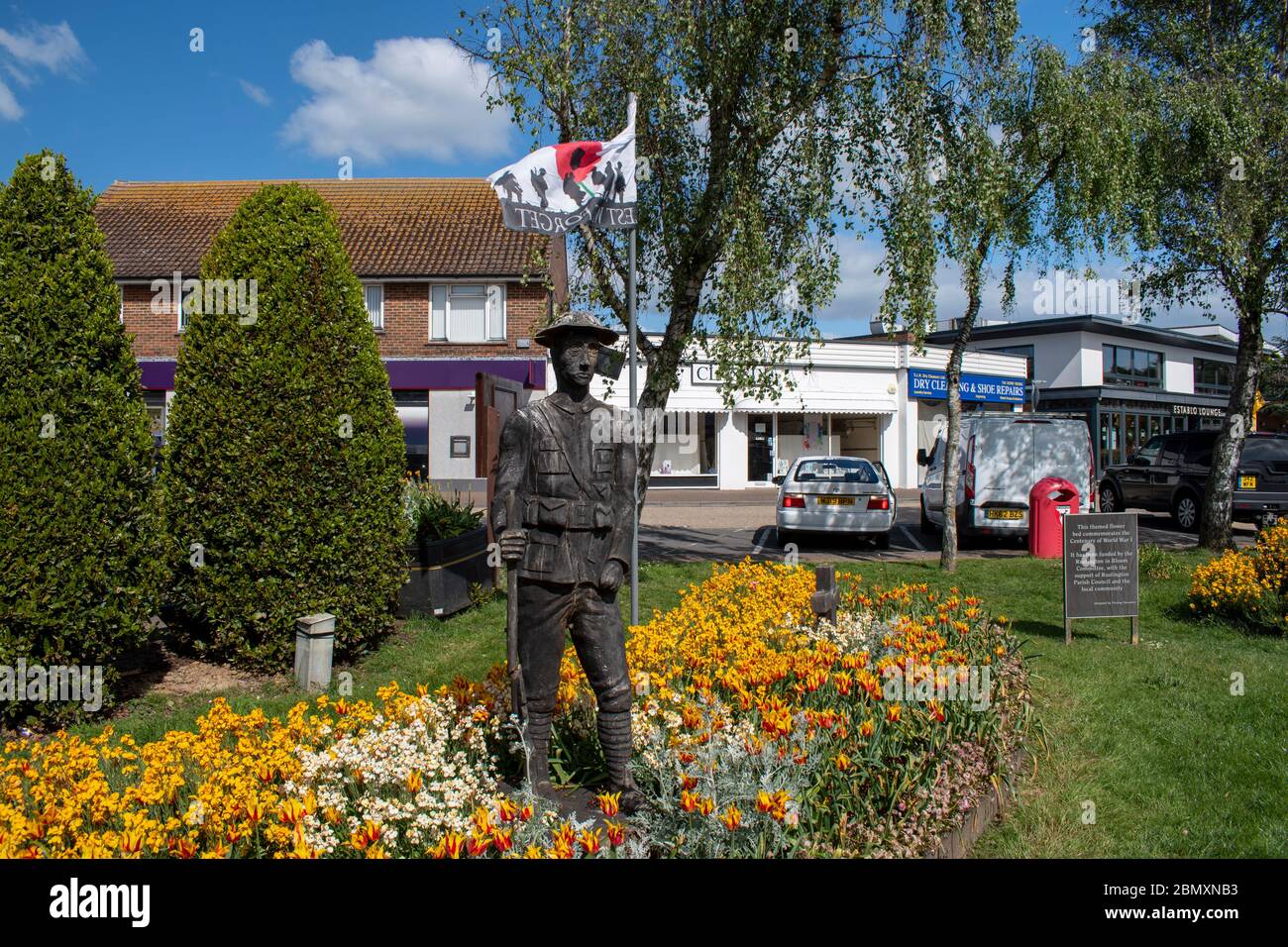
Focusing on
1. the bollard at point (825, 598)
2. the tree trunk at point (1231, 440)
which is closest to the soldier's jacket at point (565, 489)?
the bollard at point (825, 598)

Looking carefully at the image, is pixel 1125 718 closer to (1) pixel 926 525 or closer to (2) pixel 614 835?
(2) pixel 614 835

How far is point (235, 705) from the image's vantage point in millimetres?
6559

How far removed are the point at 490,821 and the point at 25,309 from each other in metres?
4.78

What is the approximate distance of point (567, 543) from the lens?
430 centimetres

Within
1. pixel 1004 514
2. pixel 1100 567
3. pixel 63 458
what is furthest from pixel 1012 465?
pixel 63 458

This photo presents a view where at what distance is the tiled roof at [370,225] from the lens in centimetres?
2550

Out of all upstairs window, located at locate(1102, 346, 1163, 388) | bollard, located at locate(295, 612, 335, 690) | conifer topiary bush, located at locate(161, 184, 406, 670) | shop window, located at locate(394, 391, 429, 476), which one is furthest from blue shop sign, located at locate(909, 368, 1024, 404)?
bollard, located at locate(295, 612, 335, 690)

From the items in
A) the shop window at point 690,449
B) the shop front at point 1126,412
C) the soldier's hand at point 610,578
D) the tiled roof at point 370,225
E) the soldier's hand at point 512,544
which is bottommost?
the soldier's hand at point 610,578

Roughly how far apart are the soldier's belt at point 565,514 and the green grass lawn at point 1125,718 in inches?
98.5

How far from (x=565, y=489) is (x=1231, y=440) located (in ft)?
43.1

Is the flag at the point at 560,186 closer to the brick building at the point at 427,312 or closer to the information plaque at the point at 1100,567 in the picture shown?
the information plaque at the point at 1100,567

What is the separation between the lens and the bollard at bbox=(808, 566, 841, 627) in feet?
23.9

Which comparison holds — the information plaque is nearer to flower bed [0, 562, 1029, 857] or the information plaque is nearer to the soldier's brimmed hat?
flower bed [0, 562, 1029, 857]

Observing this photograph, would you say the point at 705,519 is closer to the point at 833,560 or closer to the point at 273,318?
the point at 833,560
